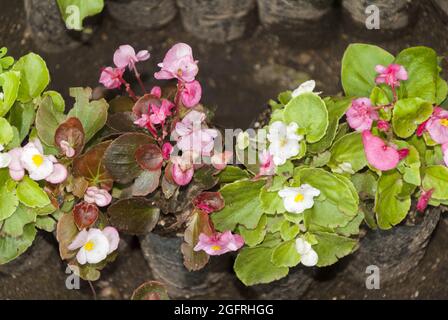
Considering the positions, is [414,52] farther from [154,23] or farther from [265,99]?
[154,23]

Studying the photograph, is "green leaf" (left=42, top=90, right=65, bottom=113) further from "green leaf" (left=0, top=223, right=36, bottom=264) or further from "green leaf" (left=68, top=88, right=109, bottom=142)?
"green leaf" (left=0, top=223, right=36, bottom=264)

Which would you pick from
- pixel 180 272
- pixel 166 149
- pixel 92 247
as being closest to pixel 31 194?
pixel 92 247

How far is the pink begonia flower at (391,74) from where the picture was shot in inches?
61.0

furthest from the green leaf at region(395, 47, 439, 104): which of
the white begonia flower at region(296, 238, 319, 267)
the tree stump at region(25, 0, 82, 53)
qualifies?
the tree stump at region(25, 0, 82, 53)

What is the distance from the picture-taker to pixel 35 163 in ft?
4.98

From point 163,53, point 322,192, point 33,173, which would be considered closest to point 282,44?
point 163,53

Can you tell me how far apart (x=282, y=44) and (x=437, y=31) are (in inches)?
16.5

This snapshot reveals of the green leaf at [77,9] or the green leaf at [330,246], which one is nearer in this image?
the green leaf at [330,246]

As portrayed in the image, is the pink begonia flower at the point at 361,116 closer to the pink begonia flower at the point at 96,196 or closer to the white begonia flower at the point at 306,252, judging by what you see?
the white begonia flower at the point at 306,252

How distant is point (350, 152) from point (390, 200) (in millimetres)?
116

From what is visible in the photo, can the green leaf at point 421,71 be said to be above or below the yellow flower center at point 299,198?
above

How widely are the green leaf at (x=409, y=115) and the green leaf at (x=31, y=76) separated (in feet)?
2.10

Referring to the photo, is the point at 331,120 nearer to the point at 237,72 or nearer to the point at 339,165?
the point at 339,165

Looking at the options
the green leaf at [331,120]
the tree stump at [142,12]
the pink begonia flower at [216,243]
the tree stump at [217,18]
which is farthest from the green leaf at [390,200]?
the tree stump at [142,12]
